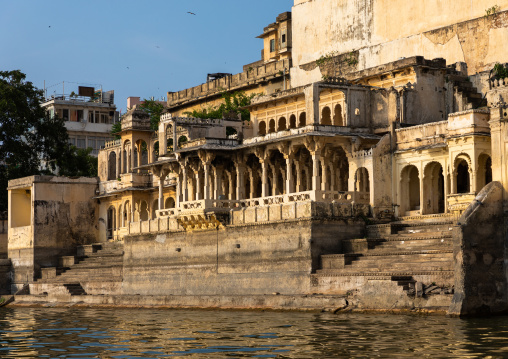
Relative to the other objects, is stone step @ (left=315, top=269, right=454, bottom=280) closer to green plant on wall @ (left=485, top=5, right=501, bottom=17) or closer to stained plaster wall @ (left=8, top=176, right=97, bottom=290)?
green plant on wall @ (left=485, top=5, right=501, bottom=17)

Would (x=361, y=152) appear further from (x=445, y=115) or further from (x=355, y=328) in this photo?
(x=355, y=328)

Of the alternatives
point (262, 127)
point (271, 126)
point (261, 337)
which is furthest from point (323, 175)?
point (261, 337)

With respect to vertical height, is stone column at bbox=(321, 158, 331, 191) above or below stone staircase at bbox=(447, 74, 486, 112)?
below

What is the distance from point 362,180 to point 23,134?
2352cm

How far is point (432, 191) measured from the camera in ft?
106

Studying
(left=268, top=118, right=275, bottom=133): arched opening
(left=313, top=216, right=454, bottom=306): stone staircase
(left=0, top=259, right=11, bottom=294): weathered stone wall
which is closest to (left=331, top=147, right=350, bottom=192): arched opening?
(left=313, top=216, right=454, bottom=306): stone staircase

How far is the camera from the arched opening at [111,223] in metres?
48.3

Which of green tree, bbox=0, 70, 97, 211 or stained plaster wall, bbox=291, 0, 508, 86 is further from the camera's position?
green tree, bbox=0, 70, 97, 211

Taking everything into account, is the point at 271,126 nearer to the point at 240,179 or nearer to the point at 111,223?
the point at 240,179

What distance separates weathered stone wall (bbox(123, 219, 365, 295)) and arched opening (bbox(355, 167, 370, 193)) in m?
2.76

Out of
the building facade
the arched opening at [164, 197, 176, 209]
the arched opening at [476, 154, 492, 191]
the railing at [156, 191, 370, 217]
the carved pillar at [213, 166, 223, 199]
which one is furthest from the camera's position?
the arched opening at [164, 197, 176, 209]

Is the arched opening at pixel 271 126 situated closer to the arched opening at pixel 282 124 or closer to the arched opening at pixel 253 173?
the arched opening at pixel 282 124

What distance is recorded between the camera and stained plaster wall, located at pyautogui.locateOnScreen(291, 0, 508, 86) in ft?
123

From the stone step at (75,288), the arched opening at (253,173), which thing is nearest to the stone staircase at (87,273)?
the stone step at (75,288)
